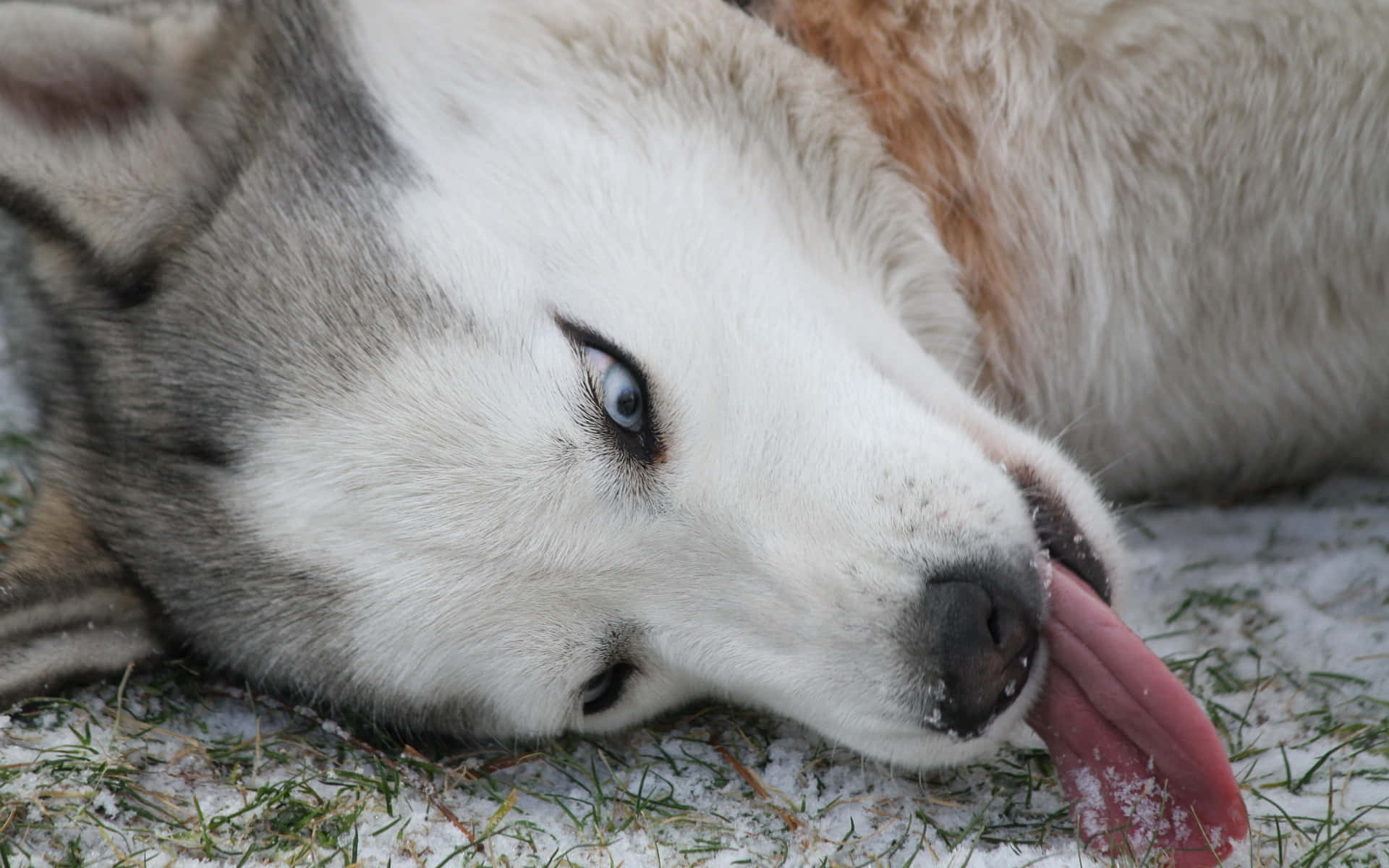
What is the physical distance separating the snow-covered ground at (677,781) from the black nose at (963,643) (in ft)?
0.71

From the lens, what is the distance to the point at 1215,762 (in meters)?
1.87

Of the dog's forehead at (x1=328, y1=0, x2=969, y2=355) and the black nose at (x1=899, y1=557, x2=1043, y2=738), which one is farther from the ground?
the dog's forehead at (x1=328, y1=0, x2=969, y2=355)

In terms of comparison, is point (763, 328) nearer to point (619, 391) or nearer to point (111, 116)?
point (619, 391)

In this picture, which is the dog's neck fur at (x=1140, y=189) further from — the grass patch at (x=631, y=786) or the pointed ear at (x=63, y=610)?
the pointed ear at (x=63, y=610)

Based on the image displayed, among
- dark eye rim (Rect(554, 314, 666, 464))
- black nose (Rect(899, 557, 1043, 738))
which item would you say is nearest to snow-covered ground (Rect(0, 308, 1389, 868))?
black nose (Rect(899, 557, 1043, 738))

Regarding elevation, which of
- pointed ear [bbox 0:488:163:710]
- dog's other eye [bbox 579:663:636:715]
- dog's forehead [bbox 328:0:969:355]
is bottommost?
pointed ear [bbox 0:488:163:710]

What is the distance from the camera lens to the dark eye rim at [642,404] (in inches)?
76.7

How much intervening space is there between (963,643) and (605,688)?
0.68 m

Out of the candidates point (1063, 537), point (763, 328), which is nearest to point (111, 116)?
point (763, 328)

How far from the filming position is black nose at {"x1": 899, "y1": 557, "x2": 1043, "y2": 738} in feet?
6.01

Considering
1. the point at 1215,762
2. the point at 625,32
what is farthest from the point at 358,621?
the point at 1215,762

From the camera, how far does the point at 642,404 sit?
77.9 inches

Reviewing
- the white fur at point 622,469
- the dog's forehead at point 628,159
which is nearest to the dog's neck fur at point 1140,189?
the dog's forehead at point 628,159

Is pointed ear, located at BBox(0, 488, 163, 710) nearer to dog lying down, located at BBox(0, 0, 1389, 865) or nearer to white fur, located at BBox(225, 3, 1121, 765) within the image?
dog lying down, located at BBox(0, 0, 1389, 865)
